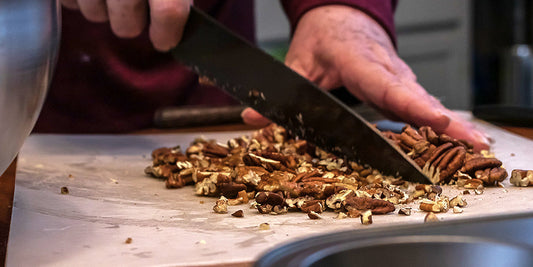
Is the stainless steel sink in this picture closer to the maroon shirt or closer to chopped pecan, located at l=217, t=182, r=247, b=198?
chopped pecan, located at l=217, t=182, r=247, b=198

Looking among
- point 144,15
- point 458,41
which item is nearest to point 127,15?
point 144,15

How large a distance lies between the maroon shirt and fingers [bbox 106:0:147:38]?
1.54 feet

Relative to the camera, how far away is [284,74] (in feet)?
3.50

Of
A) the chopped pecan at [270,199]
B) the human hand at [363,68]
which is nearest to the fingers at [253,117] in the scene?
the human hand at [363,68]

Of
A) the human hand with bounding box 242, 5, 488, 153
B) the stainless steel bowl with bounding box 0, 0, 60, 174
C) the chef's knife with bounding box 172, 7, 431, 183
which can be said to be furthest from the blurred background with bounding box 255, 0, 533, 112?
the stainless steel bowl with bounding box 0, 0, 60, 174

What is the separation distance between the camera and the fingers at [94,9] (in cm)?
116

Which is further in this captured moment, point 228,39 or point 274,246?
point 228,39

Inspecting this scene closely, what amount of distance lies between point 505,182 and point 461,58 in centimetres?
250

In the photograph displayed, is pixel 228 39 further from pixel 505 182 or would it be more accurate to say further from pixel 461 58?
pixel 461 58

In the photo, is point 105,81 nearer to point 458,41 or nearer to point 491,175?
point 491,175

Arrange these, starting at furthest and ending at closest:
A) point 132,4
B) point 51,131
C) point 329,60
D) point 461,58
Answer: point 461,58 → point 51,131 → point 329,60 → point 132,4

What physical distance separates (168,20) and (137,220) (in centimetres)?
43

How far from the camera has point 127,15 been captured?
1146 millimetres

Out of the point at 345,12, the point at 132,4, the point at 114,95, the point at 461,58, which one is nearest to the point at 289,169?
the point at 132,4
